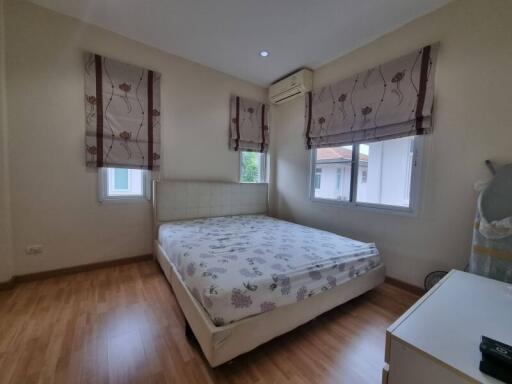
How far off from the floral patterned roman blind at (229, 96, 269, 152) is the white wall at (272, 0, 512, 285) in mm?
1725

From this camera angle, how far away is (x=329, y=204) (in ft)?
10.2

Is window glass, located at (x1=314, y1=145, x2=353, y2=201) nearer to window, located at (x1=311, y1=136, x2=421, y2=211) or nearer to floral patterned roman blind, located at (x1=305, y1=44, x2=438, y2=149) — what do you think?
window, located at (x1=311, y1=136, x2=421, y2=211)

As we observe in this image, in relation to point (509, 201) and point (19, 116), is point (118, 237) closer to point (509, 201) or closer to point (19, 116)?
point (19, 116)

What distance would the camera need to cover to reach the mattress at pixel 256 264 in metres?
1.28

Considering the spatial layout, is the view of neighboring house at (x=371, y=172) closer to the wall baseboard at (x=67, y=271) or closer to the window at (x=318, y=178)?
the window at (x=318, y=178)

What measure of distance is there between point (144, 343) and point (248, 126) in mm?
3195

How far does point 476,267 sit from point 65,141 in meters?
4.07

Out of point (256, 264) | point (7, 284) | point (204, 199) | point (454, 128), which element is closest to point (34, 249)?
point (7, 284)

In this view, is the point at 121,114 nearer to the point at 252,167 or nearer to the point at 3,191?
the point at 3,191

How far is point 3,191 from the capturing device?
2.05 metres

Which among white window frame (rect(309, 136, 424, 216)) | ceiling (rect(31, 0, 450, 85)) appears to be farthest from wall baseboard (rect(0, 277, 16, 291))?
white window frame (rect(309, 136, 424, 216))

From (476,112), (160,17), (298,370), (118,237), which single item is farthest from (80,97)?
(476,112)

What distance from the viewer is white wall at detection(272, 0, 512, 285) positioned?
1760 millimetres

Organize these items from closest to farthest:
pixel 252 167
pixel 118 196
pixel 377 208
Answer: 1. pixel 377 208
2. pixel 118 196
3. pixel 252 167
